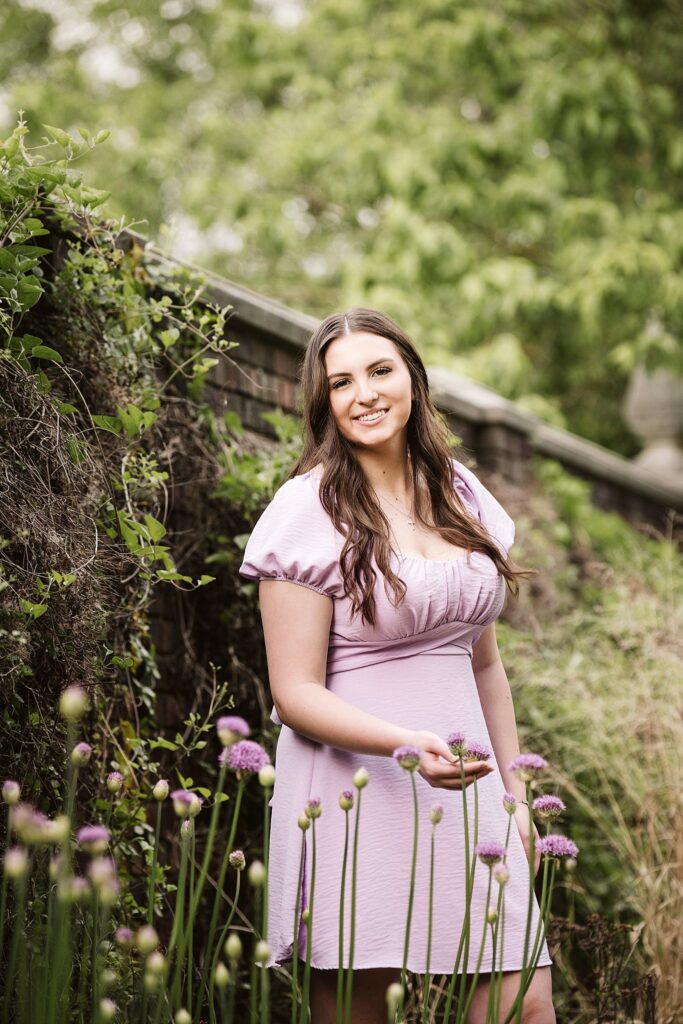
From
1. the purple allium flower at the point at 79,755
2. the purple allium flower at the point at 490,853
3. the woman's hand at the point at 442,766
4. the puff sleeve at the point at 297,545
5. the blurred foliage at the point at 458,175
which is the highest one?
the blurred foliage at the point at 458,175

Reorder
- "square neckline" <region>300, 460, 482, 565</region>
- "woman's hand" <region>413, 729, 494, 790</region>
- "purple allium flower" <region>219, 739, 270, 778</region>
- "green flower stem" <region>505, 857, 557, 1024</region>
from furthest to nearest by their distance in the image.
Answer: "square neckline" <region>300, 460, 482, 565</region> < "woman's hand" <region>413, 729, 494, 790</region> < "green flower stem" <region>505, 857, 557, 1024</region> < "purple allium flower" <region>219, 739, 270, 778</region>

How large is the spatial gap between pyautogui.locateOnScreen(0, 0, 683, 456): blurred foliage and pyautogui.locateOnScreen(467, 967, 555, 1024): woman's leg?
6956 mm

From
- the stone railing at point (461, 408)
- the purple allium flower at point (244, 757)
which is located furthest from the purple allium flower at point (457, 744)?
the stone railing at point (461, 408)

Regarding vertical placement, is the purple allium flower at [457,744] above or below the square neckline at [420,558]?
below

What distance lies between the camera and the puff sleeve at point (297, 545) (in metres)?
2.10

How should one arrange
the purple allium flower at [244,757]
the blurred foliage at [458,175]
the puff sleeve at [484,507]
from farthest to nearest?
the blurred foliage at [458,175]
the puff sleeve at [484,507]
the purple allium flower at [244,757]

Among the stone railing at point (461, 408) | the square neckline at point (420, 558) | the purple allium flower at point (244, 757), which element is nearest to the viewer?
the purple allium flower at point (244, 757)

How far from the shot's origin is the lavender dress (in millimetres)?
2074

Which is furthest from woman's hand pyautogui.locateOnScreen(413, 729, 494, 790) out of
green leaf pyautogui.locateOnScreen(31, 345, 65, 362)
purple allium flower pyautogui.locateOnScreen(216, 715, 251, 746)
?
green leaf pyautogui.locateOnScreen(31, 345, 65, 362)

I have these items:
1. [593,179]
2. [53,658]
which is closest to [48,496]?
[53,658]

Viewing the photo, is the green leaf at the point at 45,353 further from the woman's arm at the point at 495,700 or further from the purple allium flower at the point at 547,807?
the purple allium flower at the point at 547,807

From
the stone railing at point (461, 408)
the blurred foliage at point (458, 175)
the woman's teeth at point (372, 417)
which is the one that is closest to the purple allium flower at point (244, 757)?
the woman's teeth at point (372, 417)

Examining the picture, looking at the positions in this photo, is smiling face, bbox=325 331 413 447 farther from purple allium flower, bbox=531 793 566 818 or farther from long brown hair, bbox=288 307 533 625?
purple allium flower, bbox=531 793 566 818

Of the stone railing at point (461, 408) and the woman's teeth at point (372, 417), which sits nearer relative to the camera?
the woman's teeth at point (372, 417)
